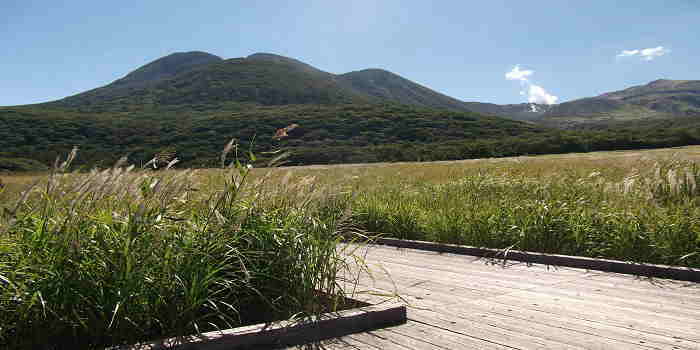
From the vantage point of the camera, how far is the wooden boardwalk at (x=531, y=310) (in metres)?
3.33

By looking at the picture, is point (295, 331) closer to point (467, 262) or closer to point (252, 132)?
point (467, 262)

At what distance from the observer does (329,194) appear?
4.12 m

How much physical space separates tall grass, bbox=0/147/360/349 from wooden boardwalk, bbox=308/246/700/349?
694mm

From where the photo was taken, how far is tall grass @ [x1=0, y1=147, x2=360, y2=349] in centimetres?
297

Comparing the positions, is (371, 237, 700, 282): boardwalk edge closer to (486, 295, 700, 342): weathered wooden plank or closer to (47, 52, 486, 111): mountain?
(486, 295, 700, 342): weathered wooden plank

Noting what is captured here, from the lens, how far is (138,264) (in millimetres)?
3115

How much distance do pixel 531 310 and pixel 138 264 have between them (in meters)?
2.91

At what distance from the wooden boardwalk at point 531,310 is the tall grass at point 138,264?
69 cm

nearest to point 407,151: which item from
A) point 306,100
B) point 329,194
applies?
point 329,194

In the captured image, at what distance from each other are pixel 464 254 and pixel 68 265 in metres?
4.94

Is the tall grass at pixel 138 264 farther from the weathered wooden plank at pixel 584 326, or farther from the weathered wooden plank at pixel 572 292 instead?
the weathered wooden plank at pixel 572 292

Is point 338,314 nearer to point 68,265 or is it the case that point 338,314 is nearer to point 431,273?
point 68,265

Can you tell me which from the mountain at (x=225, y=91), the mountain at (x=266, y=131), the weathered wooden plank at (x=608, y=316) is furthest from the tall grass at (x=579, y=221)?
the mountain at (x=225, y=91)

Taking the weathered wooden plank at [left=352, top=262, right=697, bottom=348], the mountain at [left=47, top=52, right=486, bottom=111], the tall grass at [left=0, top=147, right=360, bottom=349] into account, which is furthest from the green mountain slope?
the tall grass at [left=0, top=147, right=360, bottom=349]
